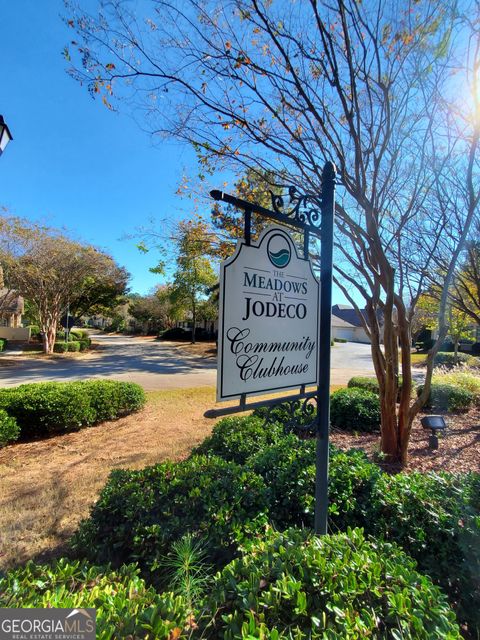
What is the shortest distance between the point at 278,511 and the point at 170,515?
30.3 inches

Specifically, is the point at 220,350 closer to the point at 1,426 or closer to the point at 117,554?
the point at 117,554

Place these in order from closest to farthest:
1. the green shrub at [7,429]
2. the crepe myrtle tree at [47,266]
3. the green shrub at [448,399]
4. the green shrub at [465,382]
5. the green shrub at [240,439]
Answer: the green shrub at [240,439]
the green shrub at [7,429]
the green shrub at [448,399]
the green shrub at [465,382]
the crepe myrtle tree at [47,266]

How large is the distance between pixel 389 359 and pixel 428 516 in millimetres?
2414

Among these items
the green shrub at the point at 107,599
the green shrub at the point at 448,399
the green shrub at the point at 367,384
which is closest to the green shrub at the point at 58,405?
the green shrub at the point at 107,599

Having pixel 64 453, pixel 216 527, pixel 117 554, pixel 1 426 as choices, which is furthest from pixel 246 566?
pixel 1 426

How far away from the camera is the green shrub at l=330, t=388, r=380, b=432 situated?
18.6ft

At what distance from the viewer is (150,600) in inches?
53.4

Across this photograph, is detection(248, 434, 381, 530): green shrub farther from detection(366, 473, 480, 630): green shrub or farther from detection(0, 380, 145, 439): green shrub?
detection(0, 380, 145, 439): green shrub

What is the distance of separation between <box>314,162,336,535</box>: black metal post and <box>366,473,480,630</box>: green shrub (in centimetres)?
38

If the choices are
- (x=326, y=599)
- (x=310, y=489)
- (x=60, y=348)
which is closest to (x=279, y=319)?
(x=326, y=599)

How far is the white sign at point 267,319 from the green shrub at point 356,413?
14.1 feet

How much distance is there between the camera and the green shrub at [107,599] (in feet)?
3.78

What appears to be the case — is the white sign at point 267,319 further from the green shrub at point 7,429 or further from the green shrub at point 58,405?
the green shrub at point 58,405

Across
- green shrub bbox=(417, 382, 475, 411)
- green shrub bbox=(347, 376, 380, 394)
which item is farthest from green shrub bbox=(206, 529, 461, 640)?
green shrub bbox=(417, 382, 475, 411)
